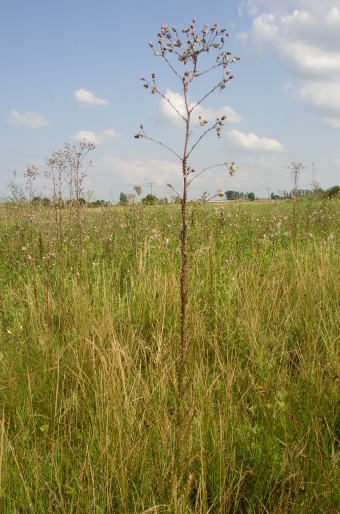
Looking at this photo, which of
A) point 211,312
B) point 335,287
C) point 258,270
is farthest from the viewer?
point 258,270

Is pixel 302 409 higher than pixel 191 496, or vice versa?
pixel 302 409

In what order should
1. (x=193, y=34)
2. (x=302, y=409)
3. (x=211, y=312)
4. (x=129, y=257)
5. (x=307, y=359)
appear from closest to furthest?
(x=193, y=34)
(x=302, y=409)
(x=307, y=359)
(x=211, y=312)
(x=129, y=257)

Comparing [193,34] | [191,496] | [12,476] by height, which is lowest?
[191,496]

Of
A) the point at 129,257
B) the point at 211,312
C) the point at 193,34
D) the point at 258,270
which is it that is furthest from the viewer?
the point at 129,257

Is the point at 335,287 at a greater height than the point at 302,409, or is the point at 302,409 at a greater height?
the point at 335,287

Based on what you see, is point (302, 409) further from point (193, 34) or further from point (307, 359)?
point (193, 34)

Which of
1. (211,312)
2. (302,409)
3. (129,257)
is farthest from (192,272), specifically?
(302,409)

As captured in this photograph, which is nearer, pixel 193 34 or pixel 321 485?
pixel 193 34

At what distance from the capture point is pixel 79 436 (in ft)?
6.43

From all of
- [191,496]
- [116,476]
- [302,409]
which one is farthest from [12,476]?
[302,409]

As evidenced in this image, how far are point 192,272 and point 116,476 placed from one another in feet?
8.15

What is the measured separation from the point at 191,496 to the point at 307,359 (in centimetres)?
135

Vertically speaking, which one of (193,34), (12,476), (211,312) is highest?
(193,34)

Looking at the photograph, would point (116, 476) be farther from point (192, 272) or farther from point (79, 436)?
point (192, 272)
